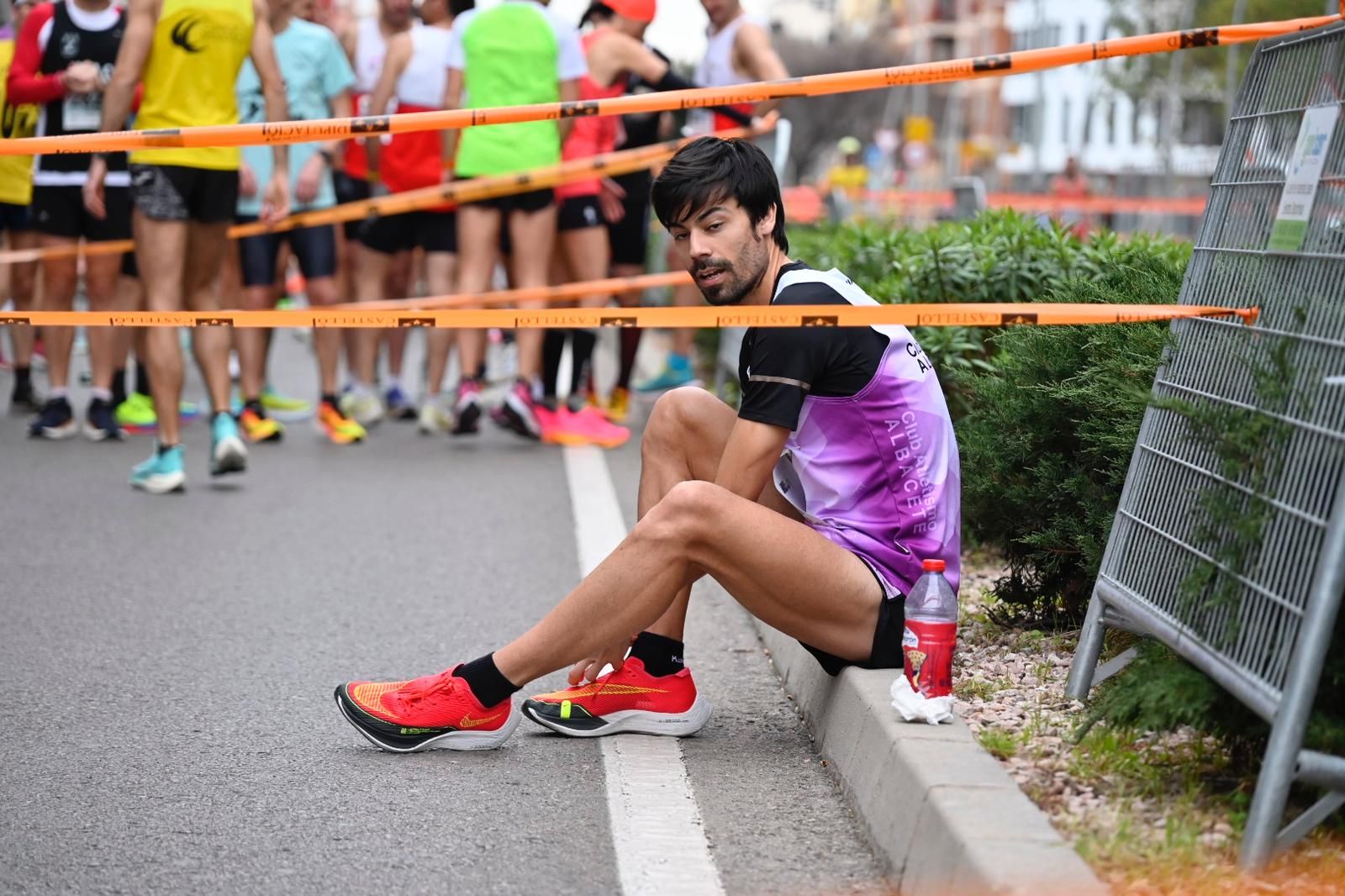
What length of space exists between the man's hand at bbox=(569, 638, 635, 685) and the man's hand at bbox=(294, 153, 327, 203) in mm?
6159

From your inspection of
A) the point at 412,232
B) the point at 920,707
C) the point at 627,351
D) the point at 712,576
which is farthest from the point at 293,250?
the point at 920,707

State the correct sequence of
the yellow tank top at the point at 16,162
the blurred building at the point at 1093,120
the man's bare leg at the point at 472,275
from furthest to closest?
the blurred building at the point at 1093,120, the yellow tank top at the point at 16,162, the man's bare leg at the point at 472,275

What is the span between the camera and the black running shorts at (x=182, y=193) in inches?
323

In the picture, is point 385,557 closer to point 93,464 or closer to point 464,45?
point 93,464

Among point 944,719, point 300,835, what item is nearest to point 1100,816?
point 944,719

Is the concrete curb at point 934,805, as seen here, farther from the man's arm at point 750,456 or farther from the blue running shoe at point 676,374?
the blue running shoe at point 676,374

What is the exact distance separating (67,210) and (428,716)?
6.52 meters

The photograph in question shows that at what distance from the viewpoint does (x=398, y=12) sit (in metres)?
10.9

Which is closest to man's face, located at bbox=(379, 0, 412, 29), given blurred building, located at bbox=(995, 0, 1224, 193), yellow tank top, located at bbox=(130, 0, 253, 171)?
yellow tank top, located at bbox=(130, 0, 253, 171)

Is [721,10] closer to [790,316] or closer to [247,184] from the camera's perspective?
[247,184]

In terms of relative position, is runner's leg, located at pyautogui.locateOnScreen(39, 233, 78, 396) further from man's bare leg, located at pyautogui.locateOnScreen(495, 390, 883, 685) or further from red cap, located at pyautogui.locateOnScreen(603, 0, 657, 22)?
man's bare leg, located at pyautogui.locateOnScreen(495, 390, 883, 685)

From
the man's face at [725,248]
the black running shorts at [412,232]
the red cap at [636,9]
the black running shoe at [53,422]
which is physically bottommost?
the black running shoe at [53,422]

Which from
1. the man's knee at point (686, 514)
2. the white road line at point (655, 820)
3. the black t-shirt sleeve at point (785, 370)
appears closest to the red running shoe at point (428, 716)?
the white road line at point (655, 820)

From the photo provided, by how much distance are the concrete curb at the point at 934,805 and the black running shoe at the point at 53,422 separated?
6461mm
